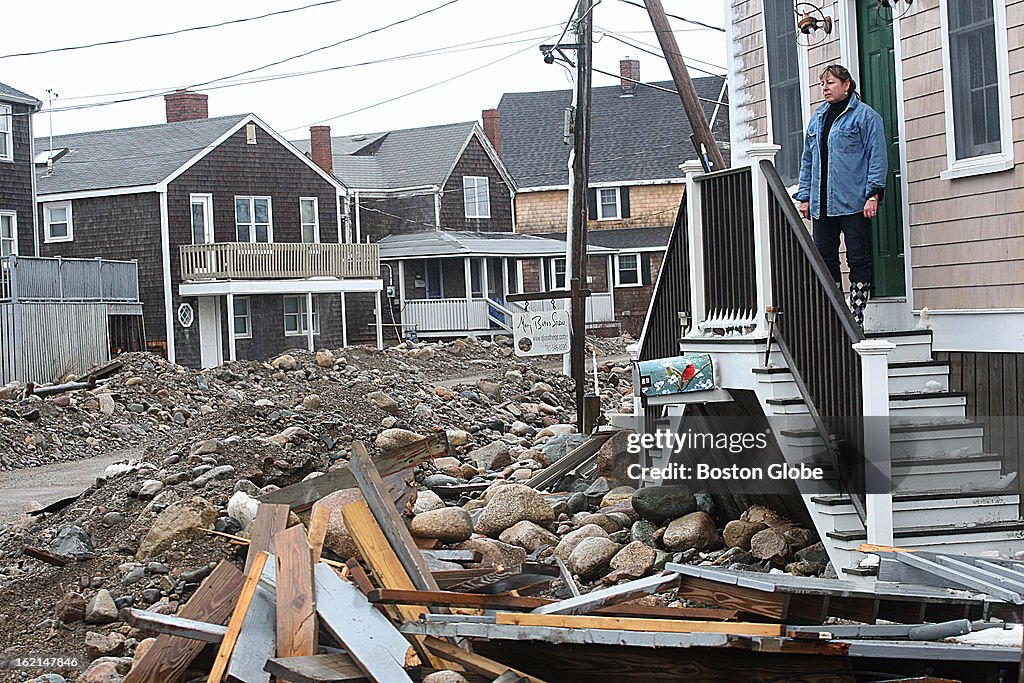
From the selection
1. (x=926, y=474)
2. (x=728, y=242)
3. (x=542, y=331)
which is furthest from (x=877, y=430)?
(x=542, y=331)

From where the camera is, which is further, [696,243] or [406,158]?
[406,158]

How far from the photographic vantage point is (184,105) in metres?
43.8

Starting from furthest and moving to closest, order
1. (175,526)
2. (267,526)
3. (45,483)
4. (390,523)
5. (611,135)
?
1. (611,135)
2. (45,483)
3. (175,526)
4. (267,526)
5. (390,523)

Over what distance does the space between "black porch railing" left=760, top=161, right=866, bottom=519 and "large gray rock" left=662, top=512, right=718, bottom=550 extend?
4.86 ft

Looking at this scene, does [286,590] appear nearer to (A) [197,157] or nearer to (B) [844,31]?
(B) [844,31]

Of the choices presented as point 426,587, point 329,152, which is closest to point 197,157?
point 329,152

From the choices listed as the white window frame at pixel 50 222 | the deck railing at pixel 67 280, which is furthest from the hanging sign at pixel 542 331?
the white window frame at pixel 50 222

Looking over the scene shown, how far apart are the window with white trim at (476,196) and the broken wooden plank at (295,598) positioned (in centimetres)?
3998

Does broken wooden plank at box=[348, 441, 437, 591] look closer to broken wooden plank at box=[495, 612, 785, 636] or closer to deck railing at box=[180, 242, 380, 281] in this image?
broken wooden plank at box=[495, 612, 785, 636]

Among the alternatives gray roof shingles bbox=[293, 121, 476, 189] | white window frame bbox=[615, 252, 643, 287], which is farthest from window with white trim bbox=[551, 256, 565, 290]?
gray roof shingles bbox=[293, 121, 476, 189]

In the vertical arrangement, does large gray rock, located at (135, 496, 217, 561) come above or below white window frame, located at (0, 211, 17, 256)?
below

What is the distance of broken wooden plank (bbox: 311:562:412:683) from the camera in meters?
6.41

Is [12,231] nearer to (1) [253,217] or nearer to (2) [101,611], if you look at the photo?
(1) [253,217]

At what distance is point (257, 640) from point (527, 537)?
10.5ft
